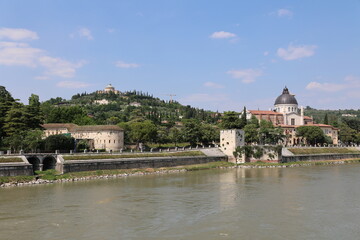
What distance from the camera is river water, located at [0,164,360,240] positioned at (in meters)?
19.4

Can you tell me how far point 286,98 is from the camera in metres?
106

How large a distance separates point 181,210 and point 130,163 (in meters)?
21.9

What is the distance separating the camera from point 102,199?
27656 millimetres

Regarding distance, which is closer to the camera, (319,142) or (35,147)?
(35,147)

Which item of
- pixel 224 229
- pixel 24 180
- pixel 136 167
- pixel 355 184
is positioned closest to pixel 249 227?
pixel 224 229

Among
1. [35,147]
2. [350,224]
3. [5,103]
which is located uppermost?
[5,103]

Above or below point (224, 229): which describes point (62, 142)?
above

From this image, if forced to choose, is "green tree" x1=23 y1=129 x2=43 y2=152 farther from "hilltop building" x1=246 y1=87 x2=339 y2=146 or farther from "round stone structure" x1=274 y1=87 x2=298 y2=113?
"round stone structure" x1=274 y1=87 x2=298 y2=113

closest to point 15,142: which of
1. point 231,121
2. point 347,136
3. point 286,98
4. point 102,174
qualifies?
point 102,174

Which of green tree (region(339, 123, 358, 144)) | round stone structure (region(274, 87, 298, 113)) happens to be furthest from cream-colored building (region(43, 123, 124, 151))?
green tree (region(339, 123, 358, 144))

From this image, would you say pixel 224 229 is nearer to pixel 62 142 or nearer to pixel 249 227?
pixel 249 227

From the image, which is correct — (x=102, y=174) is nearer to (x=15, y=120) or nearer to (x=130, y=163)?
(x=130, y=163)

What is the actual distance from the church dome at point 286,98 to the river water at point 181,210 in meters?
70.2

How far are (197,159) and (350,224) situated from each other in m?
33.8
